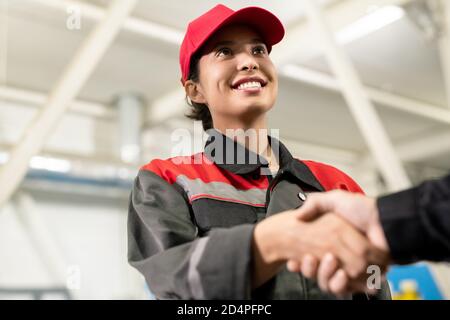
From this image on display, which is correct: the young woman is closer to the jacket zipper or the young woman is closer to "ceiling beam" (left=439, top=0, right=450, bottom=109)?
the jacket zipper

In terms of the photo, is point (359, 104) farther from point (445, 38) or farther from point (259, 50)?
point (259, 50)

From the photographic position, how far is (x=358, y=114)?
1.89m

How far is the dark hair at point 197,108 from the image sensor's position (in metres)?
0.68

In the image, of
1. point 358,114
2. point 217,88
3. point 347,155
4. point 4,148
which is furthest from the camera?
point 4,148

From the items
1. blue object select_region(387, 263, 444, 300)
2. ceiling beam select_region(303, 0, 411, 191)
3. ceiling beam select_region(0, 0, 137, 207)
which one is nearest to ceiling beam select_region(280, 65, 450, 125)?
ceiling beam select_region(303, 0, 411, 191)

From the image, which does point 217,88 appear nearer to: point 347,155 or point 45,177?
point 347,155

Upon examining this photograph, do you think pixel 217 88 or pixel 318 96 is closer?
pixel 217 88

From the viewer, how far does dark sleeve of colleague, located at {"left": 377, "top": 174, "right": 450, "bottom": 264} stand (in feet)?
1.41

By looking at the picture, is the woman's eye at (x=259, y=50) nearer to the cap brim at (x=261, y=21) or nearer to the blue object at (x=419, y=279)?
the cap brim at (x=261, y=21)

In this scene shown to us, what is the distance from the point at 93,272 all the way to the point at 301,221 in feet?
10.4

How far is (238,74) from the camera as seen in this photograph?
2.04 ft

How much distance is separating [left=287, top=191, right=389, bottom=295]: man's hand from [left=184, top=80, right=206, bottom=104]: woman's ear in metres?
0.27
